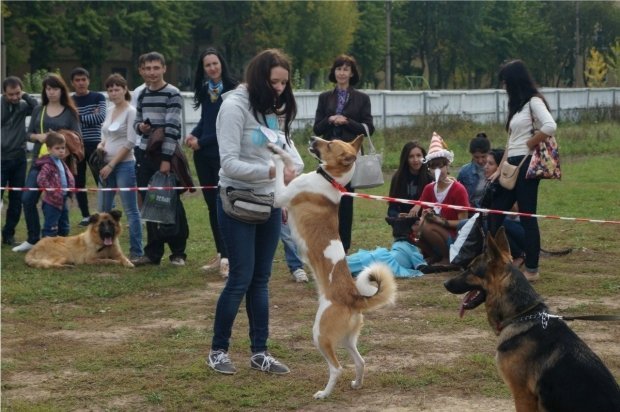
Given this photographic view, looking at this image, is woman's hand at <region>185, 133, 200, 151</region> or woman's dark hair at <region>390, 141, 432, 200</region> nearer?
woman's hand at <region>185, 133, 200, 151</region>

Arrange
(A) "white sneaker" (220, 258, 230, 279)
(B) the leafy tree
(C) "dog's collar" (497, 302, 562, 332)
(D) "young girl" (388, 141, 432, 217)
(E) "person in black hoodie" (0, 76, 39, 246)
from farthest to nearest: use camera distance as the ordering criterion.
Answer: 1. (B) the leafy tree
2. (E) "person in black hoodie" (0, 76, 39, 246)
3. (D) "young girl" (388, 141, 432, 217)
4. (A) "white sneaker" (220, 258, 230, 279)
5. (C) "dog's collar" (497, 302, 562, 332)

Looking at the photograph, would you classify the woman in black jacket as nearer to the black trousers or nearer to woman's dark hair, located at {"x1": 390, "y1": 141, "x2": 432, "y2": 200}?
woman's dark hair, located at {"x1": 390, "y1": 141, "x2": 432, "y2": 200}

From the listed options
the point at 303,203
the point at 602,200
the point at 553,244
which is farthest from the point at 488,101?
the point at 303,203

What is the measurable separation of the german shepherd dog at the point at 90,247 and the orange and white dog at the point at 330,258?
428cm

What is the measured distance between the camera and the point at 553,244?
35.8 feet

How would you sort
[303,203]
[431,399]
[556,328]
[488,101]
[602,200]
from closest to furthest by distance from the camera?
[556,328] → [431,399] → [303,203] → [602,200] → [488,101]

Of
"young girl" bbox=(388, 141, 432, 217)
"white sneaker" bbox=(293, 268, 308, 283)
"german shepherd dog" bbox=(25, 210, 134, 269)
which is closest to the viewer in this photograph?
"white sneaker" bbox=(293, 268, 308, 283)

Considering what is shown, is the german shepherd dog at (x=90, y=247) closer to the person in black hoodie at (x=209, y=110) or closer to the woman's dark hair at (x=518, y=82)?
the person in black hoodie at (x=209, y=110)

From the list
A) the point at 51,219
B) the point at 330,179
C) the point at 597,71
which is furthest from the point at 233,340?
the point at 597,71

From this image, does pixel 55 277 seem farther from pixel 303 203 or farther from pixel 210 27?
pixel 210 27

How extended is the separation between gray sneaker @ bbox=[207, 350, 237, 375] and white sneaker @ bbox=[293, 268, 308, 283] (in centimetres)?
299

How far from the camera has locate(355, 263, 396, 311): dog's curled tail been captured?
18.7 ft

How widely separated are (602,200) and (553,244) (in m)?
4.29

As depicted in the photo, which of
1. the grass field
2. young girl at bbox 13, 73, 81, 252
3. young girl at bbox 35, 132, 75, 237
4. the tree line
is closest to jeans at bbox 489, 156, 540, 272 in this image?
the grass field
